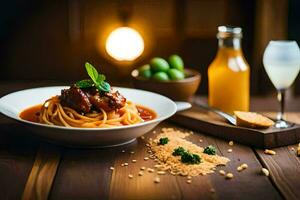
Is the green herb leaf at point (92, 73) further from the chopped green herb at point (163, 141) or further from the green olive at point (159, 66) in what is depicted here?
the green olive at point (159, 66)

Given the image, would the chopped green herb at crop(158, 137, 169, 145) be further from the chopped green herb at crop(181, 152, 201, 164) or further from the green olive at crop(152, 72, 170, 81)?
the green olive at crop(152, 72, 170, 81)

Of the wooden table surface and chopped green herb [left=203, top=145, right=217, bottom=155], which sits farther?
chopped green herb [left=203, top=145, right=217, bottom=155]

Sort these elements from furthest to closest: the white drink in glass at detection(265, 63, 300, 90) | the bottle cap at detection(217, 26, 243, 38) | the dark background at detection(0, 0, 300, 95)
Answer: the dark background at detection(0, 0, 300, 95)
the bottle cap at detection(217, 26, 243, 38)
the white drink in glass at detection(265, 63, 300, 90)

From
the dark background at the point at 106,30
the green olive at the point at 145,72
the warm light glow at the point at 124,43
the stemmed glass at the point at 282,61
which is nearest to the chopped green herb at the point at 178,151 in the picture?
the stemmed glass at the point at 282,61

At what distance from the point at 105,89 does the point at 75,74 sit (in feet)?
7.54

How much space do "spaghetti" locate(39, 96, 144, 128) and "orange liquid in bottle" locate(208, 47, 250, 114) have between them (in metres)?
0.46

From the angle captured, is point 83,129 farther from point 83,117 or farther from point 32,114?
point 32,114

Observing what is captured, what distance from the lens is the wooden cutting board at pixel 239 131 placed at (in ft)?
6.32

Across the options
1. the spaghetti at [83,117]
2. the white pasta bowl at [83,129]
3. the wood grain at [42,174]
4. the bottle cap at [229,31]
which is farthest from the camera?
the bottle cap at [229,31]

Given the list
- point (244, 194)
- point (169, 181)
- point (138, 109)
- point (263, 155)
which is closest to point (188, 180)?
point (169, 181)

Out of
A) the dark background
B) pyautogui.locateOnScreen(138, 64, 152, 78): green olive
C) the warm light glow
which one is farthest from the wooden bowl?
the dark background

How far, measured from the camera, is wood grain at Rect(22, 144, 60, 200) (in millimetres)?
1521

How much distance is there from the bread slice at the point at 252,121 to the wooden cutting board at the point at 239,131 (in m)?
0.02

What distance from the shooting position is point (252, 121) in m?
1.99
